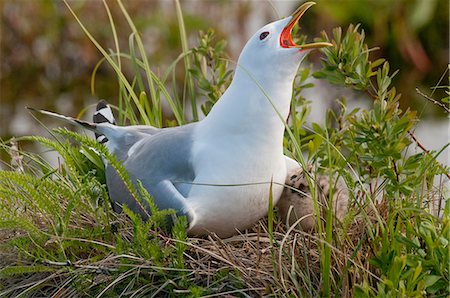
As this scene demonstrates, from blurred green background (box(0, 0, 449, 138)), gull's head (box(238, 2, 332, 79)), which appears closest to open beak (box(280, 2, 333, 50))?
gull's head (box(238, 2, 332, 79))

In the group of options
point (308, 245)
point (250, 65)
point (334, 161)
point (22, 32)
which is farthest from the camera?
point (22, 32)

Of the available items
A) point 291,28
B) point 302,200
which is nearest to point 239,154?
point 302,200

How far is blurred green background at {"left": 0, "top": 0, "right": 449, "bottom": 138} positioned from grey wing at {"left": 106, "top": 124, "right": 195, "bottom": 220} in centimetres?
399

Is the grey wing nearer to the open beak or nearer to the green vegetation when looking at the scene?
the green vegetation

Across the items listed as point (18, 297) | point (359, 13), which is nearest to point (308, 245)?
point (18, 297)

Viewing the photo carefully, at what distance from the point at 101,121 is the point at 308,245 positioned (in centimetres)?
97

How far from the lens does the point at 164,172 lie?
2.39 metres

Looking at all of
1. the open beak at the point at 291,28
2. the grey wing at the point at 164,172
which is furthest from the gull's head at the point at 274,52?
the grey wing at the point at 164,172

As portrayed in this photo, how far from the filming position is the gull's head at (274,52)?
2297 millimetres

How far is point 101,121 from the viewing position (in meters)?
2.89

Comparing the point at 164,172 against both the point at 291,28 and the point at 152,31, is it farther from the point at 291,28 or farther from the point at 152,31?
the point at 152,31

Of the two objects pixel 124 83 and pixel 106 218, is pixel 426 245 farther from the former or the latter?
pixel 124 83

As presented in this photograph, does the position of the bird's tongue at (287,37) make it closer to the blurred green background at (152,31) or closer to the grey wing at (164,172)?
Answer: the grey wing at (164,172)

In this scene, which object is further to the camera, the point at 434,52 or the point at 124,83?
the point at 434,52
